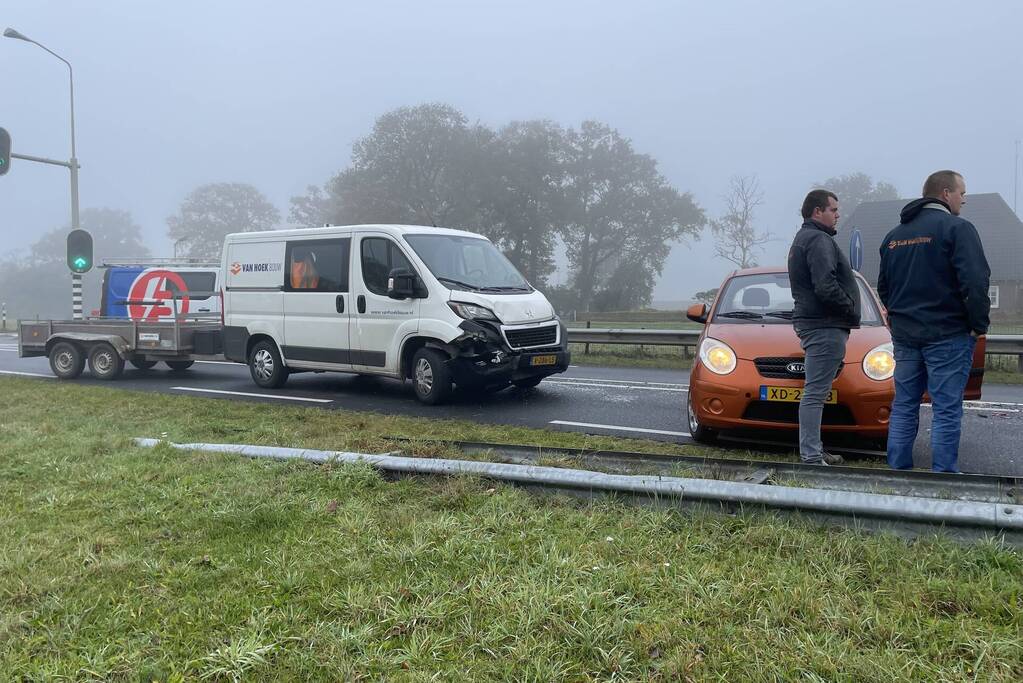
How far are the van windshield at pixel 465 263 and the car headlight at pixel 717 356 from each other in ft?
11.2

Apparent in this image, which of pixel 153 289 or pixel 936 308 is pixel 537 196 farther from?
pixel 936 308

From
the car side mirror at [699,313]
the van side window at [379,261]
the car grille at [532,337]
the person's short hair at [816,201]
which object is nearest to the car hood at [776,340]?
the car side mirror at [699,313]

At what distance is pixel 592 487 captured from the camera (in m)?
3.84

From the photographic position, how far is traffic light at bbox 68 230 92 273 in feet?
62.7

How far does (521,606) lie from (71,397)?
8373 mm

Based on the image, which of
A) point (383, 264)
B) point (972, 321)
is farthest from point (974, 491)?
point (383, 264)

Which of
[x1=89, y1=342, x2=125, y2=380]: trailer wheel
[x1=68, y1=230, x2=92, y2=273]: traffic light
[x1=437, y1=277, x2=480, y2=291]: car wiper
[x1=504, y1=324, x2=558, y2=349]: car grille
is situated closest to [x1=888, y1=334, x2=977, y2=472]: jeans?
[x1=504, y1=324, x2=558, y2=349]: car grille

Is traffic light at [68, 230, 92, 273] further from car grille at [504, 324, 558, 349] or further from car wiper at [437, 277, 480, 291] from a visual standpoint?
car grille at [504, 324, 558, 349]

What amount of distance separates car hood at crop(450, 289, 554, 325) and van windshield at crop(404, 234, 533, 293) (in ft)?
0.58

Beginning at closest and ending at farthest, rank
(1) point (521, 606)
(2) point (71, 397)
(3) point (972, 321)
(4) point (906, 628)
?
(4) point (906, 628) < (1) point (521, 606) < (3) point (972, 321) < (2) point (71, 397)

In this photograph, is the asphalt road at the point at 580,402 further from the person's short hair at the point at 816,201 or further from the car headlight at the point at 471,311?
the person's short hair at the point at 816,201

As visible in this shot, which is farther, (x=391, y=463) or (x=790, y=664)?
(x=391, y=463)

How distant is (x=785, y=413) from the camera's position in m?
5.62

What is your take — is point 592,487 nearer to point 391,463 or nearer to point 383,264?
point 391,463
